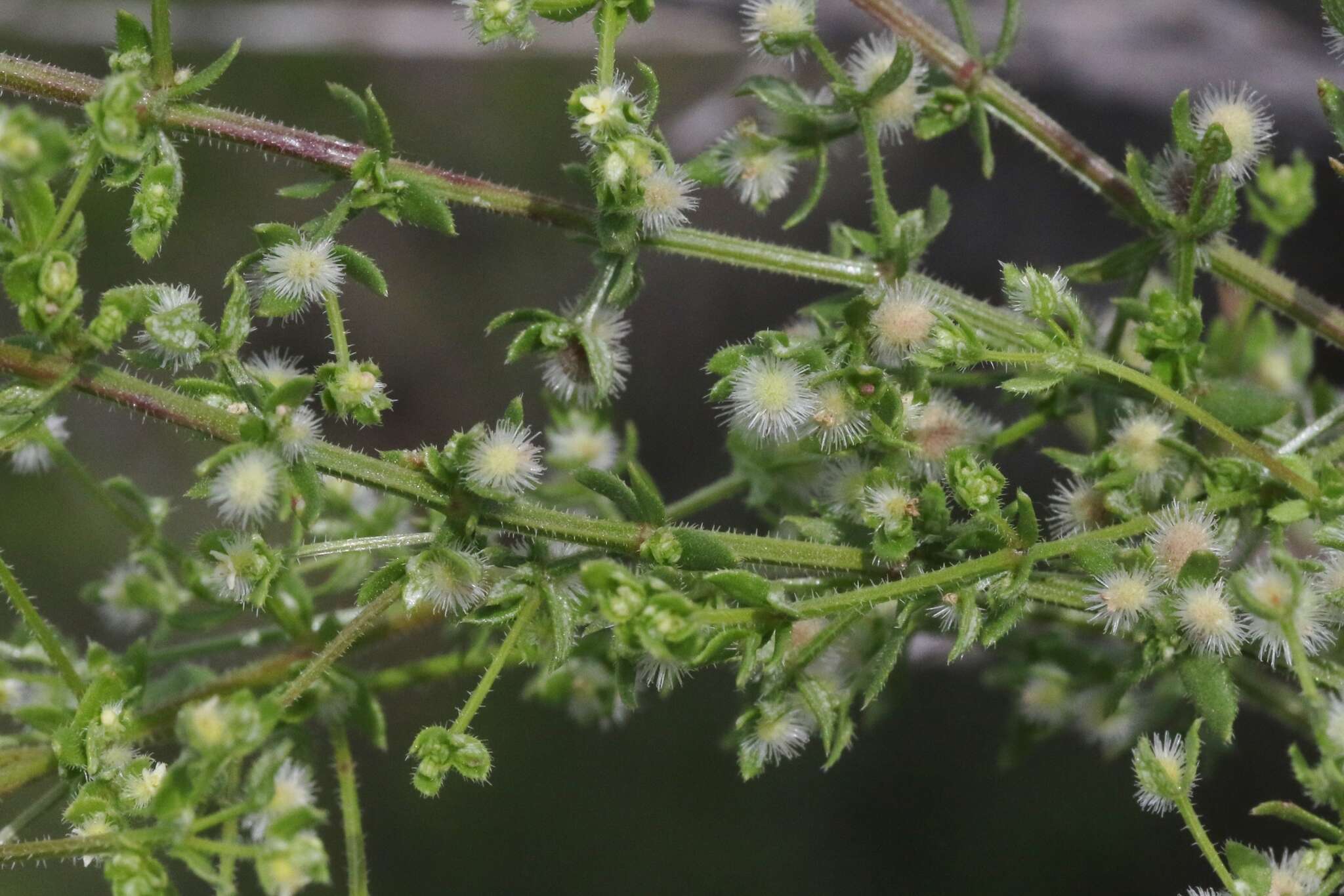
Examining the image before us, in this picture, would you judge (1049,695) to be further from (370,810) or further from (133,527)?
(370,810)

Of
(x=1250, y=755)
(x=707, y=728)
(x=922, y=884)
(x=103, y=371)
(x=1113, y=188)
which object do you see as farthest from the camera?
(x=707, y=728)

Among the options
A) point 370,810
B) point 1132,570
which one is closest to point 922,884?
point 370,810

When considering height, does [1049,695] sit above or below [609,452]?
below

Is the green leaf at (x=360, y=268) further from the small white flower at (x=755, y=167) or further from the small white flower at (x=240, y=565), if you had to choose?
the small white flower at (x=755, y=167)

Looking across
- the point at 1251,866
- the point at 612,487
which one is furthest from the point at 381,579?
the point at 1251,866

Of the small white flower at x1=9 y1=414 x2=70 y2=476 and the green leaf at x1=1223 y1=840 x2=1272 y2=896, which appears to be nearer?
the green leaf at x1=1223 y1=840 x2=1272 y2=896

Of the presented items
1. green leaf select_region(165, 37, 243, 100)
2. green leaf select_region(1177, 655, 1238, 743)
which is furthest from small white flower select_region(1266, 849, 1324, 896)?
green leaf select_region(165, 37, 243, 100)

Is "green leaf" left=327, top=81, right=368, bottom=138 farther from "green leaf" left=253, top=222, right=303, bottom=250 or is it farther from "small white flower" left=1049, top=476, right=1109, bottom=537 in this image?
"small white flower" left=1049, top=476, right=1109, bottom=537

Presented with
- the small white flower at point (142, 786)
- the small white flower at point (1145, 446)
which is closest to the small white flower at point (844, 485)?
the small white flower at point (1145, 446)
